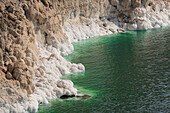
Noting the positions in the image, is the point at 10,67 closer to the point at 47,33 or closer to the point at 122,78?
the point at 122,78

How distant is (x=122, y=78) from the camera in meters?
45.2

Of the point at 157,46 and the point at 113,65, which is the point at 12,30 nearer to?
the point at 113,65

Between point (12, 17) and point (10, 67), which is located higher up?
point (12, 17)

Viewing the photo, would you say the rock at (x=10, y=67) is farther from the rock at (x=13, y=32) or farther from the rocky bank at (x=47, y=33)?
the rock at (x=13, y=32)

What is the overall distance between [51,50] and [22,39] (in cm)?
1701

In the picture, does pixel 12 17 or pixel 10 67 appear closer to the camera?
pixel 10 67

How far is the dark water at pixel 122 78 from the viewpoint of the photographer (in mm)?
35750

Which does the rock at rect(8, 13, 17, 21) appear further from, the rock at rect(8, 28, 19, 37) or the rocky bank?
the rock at rect(8, 28, 19, 37)

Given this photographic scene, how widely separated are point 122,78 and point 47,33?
20.5m

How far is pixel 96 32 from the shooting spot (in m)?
86.6

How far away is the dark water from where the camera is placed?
3575 cm

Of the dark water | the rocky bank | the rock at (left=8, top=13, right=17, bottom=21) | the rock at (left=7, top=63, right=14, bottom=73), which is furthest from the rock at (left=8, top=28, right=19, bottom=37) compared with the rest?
the dark water

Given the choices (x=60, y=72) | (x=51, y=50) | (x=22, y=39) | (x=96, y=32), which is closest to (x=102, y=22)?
(x=96, y=32)

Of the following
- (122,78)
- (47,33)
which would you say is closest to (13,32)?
(122,78)
